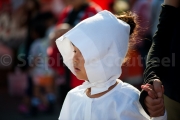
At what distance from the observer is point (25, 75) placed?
27.5 ft

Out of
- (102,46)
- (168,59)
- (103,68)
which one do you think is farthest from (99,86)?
(168,59)

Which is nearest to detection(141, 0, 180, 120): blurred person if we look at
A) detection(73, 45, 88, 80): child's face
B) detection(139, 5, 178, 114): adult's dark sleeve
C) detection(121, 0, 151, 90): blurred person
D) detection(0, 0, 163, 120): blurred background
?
detection(139, 5, 178, 114): adult's dark sleeve

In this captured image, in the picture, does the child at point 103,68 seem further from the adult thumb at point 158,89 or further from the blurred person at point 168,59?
the adult thumb at point 158,89

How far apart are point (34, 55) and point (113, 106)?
15.9 feet

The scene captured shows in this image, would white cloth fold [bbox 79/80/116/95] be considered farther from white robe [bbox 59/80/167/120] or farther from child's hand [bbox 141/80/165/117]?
child's hand [bbox 141/80/165/117]

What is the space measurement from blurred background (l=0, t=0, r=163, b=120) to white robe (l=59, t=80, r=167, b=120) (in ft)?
9.38

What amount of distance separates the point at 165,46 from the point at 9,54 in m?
6.58

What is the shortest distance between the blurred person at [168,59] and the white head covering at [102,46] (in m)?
0.19

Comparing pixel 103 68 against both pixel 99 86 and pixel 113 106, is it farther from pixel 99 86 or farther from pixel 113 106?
pixel 113 106

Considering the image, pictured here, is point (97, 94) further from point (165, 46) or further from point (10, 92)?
point (10, 92)

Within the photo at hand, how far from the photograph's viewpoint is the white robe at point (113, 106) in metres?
2.88
